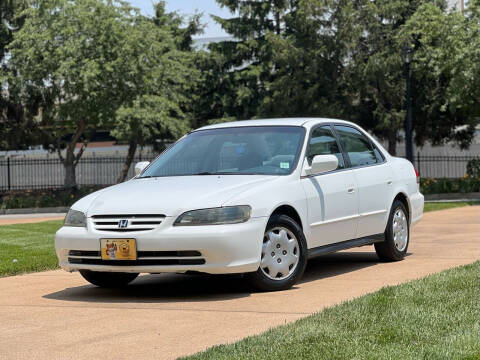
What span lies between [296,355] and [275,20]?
122ft

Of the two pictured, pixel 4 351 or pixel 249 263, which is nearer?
pixel 4 351

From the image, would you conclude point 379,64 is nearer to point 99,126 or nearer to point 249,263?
point 99,126

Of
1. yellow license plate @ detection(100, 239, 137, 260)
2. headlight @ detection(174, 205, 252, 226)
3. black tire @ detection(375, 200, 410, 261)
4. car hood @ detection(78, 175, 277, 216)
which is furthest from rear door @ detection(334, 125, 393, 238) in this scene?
yellow license plate @ detection(100, 239, 137, 260)

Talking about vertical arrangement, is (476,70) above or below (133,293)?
above

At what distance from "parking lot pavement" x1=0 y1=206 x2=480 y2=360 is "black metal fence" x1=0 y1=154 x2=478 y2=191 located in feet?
103

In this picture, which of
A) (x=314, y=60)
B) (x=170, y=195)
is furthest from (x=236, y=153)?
(x=314, y=60)

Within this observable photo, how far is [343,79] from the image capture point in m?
38.5

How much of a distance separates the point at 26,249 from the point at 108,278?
512 cm

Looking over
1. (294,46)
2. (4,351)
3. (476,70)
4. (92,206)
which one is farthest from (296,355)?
(294,46)

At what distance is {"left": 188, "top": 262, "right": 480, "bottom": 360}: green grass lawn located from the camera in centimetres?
554

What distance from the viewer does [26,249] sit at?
14.1 meters

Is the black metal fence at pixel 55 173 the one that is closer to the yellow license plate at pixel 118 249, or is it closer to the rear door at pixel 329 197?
the rear door at pixel 329 197

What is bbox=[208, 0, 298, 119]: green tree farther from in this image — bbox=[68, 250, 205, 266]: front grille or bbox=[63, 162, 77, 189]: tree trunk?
bbox=[68, 250, 205, 266]: front grille

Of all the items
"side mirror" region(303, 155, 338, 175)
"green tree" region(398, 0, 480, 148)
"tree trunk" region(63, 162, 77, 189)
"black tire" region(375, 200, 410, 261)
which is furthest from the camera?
"tree trunk" region(63, 162, 77, 189)
